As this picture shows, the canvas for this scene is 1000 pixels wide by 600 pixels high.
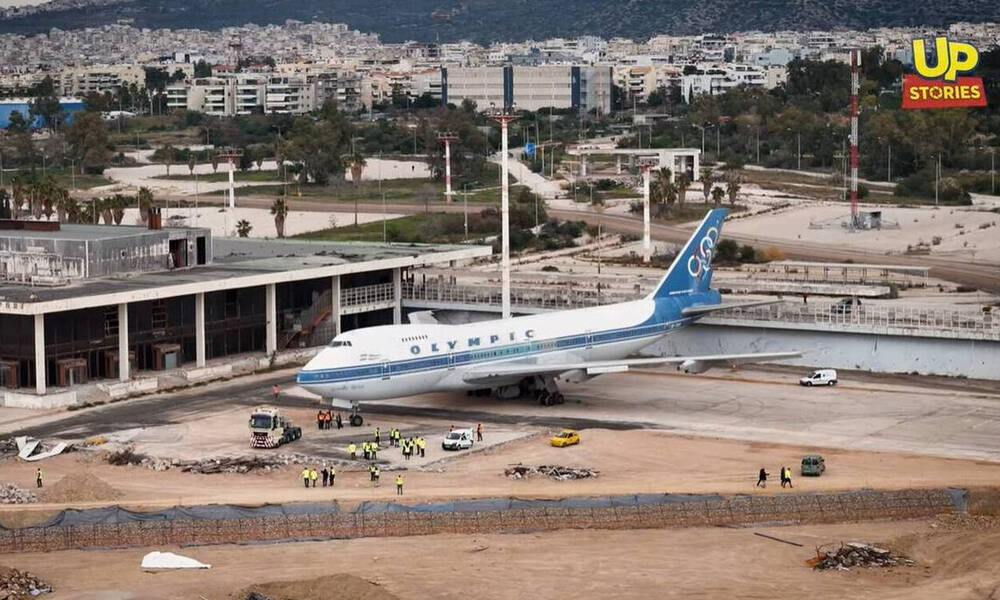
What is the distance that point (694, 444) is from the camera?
76.7m

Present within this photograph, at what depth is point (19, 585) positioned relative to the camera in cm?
5672

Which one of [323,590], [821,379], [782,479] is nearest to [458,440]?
[782,479]

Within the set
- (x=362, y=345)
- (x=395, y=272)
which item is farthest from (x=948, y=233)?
(x=362, y=345)

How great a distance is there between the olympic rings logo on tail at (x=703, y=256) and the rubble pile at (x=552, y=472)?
2597 centimetres

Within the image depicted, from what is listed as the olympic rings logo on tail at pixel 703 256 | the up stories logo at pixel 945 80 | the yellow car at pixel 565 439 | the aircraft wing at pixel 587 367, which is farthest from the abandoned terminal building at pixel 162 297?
the up stories logo at pixel 945 80

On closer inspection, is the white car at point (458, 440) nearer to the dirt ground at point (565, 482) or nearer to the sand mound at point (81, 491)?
the dirt ground at point (565, 482)

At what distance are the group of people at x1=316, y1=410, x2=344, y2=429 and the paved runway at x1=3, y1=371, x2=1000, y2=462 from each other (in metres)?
3.83

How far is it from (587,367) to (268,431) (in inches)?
693

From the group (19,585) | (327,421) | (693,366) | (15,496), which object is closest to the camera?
(19,585)

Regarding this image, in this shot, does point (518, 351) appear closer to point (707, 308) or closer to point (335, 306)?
point (707, 308)

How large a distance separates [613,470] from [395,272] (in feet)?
126

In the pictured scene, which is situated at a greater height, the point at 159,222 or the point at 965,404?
the point at 159,222

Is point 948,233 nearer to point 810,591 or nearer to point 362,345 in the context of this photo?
point 362,345

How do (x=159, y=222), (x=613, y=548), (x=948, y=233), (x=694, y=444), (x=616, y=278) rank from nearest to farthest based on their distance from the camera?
1. (x=613, y=548)
2. (x=694, y=444)
3. (x=159, y=222)
4. (x=616, y=278)
5. (x=948, y=233)
